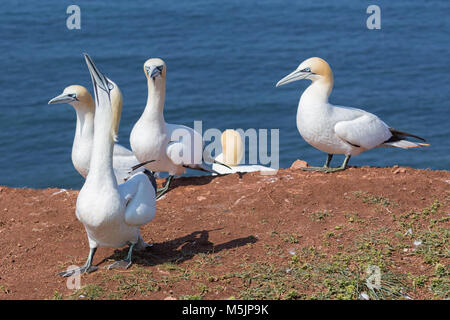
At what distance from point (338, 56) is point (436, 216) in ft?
43.6

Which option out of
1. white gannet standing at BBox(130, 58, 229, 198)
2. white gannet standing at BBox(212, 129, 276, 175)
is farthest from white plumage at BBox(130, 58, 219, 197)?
white gannet standing at BBox(212, 129, 276, 175)

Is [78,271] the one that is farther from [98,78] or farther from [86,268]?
[98,78]

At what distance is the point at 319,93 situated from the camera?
9.92 metres

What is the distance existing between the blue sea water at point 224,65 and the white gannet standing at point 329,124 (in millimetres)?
6852

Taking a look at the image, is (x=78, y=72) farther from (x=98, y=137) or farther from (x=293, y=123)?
(x=98, y=137)

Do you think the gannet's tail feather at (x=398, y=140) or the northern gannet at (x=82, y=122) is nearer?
the northern gannet at (x=82, y=122)

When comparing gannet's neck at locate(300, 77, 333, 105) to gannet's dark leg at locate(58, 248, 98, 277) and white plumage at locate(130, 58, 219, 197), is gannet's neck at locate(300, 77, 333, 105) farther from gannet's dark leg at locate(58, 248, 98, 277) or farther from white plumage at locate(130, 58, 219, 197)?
gannet's dark leg at locate(58, 248, 98, 277)

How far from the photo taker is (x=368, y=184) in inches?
353

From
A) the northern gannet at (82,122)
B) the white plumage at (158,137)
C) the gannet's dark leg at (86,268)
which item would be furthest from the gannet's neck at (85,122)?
the gannet's dark leg at (86,268)

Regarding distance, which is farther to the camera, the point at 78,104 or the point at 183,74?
the point at 183,74

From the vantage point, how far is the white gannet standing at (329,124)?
9.77 m

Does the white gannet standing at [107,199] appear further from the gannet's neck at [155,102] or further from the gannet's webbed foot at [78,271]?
the gannet's neck at [155,102]

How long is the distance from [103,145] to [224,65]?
14.2 metres

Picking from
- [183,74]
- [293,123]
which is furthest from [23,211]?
[183,74]
